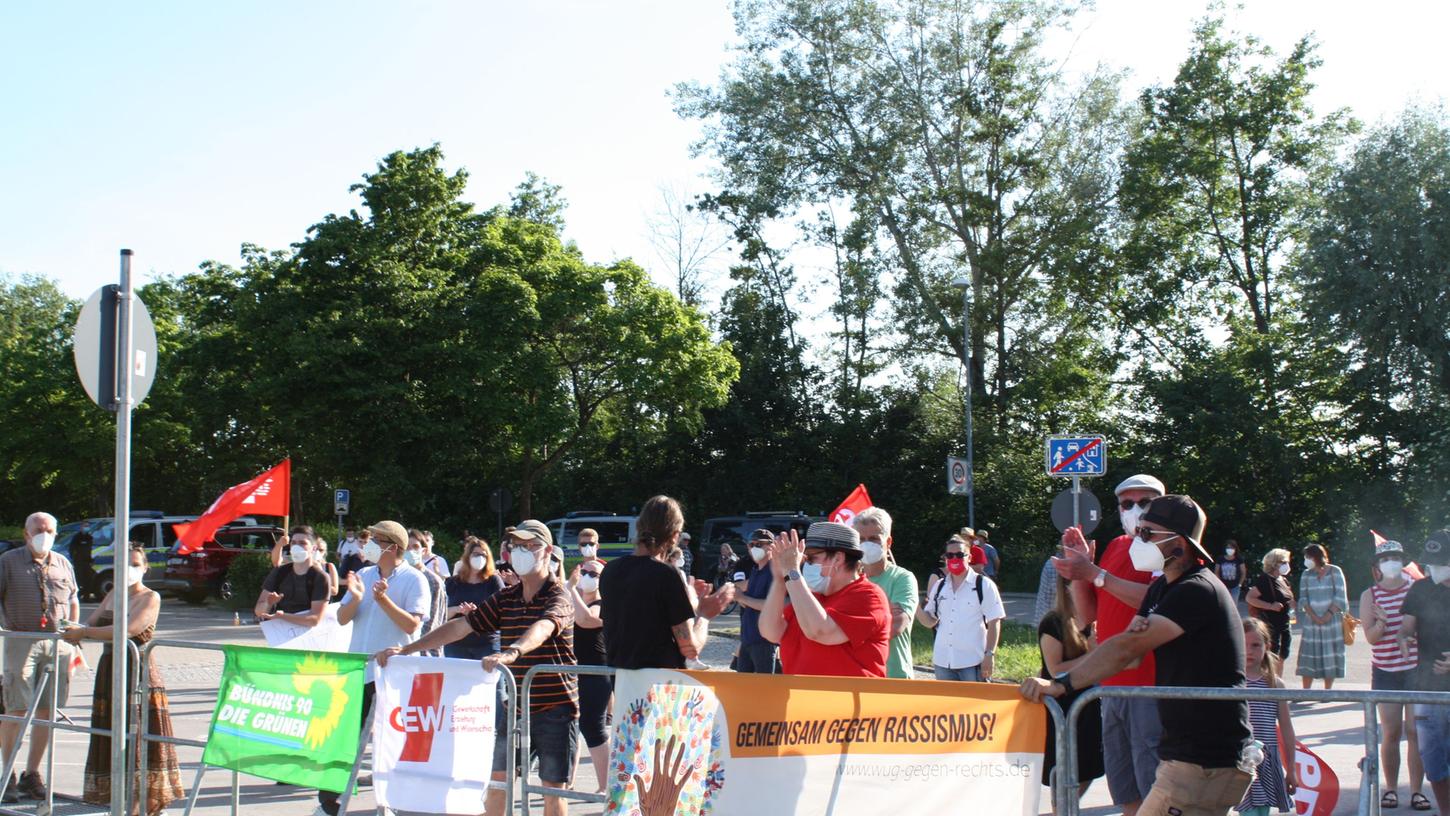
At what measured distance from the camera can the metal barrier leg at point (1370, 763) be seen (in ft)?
14.0

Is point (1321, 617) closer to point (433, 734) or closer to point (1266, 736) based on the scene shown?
point (1266, 736)

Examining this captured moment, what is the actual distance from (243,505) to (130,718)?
7.45 meters

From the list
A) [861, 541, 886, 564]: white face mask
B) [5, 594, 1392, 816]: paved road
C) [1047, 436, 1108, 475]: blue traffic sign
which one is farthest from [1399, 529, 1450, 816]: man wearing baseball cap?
[1047, 436, 1108, 475]: blue traffic sign

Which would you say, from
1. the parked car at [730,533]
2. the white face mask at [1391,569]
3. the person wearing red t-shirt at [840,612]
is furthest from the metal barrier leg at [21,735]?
the parked car at [730,533]

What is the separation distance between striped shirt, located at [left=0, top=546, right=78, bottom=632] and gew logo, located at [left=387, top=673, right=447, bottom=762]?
16.3 feet

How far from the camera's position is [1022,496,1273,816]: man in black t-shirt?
456 centimetres

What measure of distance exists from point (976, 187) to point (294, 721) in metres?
35.9

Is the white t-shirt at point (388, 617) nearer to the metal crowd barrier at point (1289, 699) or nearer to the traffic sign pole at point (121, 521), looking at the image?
the traffic sign pole at point (121, 521)

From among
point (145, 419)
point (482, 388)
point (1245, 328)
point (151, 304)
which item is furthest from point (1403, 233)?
point (151, 304)

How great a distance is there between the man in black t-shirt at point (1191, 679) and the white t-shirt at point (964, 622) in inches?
202

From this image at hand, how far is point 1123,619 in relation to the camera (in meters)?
5.89

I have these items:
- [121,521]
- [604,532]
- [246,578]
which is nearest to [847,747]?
[121,521]

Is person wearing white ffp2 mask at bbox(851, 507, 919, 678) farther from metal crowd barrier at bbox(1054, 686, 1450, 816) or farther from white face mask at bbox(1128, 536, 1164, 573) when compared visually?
metal crowd barrier at bbox(1054, 686, 1450, 816)

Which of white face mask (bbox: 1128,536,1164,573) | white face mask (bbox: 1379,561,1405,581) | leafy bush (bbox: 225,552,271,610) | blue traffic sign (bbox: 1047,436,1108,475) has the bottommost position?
leafy bush (bbox: 225,552,271,610)
